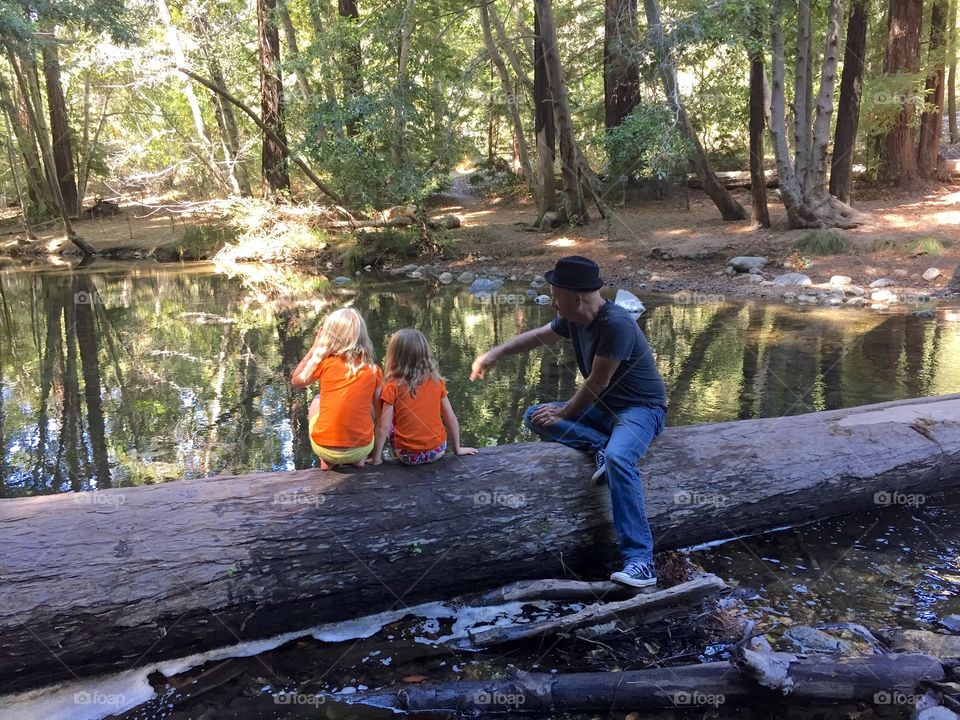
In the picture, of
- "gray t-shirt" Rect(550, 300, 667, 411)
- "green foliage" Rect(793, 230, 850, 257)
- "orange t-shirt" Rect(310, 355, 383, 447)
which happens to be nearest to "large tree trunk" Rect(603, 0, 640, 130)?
"green foliage" Rect(793, 230, 850, 257)

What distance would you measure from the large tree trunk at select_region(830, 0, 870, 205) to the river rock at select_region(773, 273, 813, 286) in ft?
13.1

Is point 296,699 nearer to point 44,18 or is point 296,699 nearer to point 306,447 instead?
point 306,447

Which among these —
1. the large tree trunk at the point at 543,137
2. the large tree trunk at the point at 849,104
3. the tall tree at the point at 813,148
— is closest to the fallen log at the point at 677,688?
the tall tree at the point at 813,148

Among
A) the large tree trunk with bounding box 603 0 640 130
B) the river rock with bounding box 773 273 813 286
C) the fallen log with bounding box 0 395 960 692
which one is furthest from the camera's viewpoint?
the large tree trunk with bounding box 603 0 640 130

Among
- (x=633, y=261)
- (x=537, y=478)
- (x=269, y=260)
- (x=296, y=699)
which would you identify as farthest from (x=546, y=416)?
(x=269, y=260)

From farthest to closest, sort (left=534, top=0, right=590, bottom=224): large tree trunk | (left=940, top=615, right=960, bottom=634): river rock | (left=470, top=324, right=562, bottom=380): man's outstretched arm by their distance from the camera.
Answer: (left=534, top=0, right=590, bottom=224): large tree trunk < (left=470, top=324, right=562, bottom=380): man's outstretched arm < (left=940, top=615, right=960, bottom=634): river rock

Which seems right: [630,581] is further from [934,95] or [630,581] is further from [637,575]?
[934,95]

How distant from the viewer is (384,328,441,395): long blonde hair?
12.8 feet

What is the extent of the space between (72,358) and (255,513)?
24.1ft

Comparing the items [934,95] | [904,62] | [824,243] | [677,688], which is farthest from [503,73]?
[677,688]

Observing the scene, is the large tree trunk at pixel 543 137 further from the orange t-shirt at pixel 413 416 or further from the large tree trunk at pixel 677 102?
the orange t-shirt at pixel 413 416

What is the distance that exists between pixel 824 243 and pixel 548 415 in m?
11.7

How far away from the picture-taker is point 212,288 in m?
15.9

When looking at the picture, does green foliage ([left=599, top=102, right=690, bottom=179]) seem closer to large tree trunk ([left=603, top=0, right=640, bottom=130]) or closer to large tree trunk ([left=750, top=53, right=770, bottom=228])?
large tree trunk ([left=603, top=0, right=640, bottom=130])
